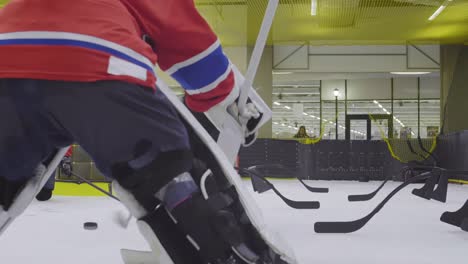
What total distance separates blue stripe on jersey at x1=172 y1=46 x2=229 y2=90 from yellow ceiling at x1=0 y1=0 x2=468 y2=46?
8.87m

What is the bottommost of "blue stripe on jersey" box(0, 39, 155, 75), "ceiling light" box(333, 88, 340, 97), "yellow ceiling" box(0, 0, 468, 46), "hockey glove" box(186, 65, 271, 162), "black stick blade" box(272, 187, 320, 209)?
"black stick blade" box(272, 187, 320, 209)

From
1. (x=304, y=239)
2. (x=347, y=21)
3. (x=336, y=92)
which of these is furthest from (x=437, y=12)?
(x=304, y=239)

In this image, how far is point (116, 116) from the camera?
765mm

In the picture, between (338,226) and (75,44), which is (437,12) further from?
(75,44)

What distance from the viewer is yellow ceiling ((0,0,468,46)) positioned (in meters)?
9.96

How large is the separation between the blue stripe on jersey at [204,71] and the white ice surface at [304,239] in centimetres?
32

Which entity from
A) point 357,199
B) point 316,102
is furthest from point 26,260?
point 316,102

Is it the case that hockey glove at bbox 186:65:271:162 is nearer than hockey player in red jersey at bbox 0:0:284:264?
No

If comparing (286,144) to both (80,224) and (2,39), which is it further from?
(2,39)

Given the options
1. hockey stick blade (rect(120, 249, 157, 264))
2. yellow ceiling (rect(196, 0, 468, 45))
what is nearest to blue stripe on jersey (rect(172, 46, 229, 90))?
hockey stick blade (rect(120, 249, 157, 264))

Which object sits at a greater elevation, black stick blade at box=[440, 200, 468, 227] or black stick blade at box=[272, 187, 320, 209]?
black stick blade at box=[440, 200, 468, 227]

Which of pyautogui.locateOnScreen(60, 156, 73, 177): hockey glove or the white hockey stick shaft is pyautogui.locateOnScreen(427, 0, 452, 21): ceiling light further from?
the white hockey stick shaft

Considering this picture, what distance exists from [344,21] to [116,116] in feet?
35.3

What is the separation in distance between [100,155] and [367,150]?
8859 mm
